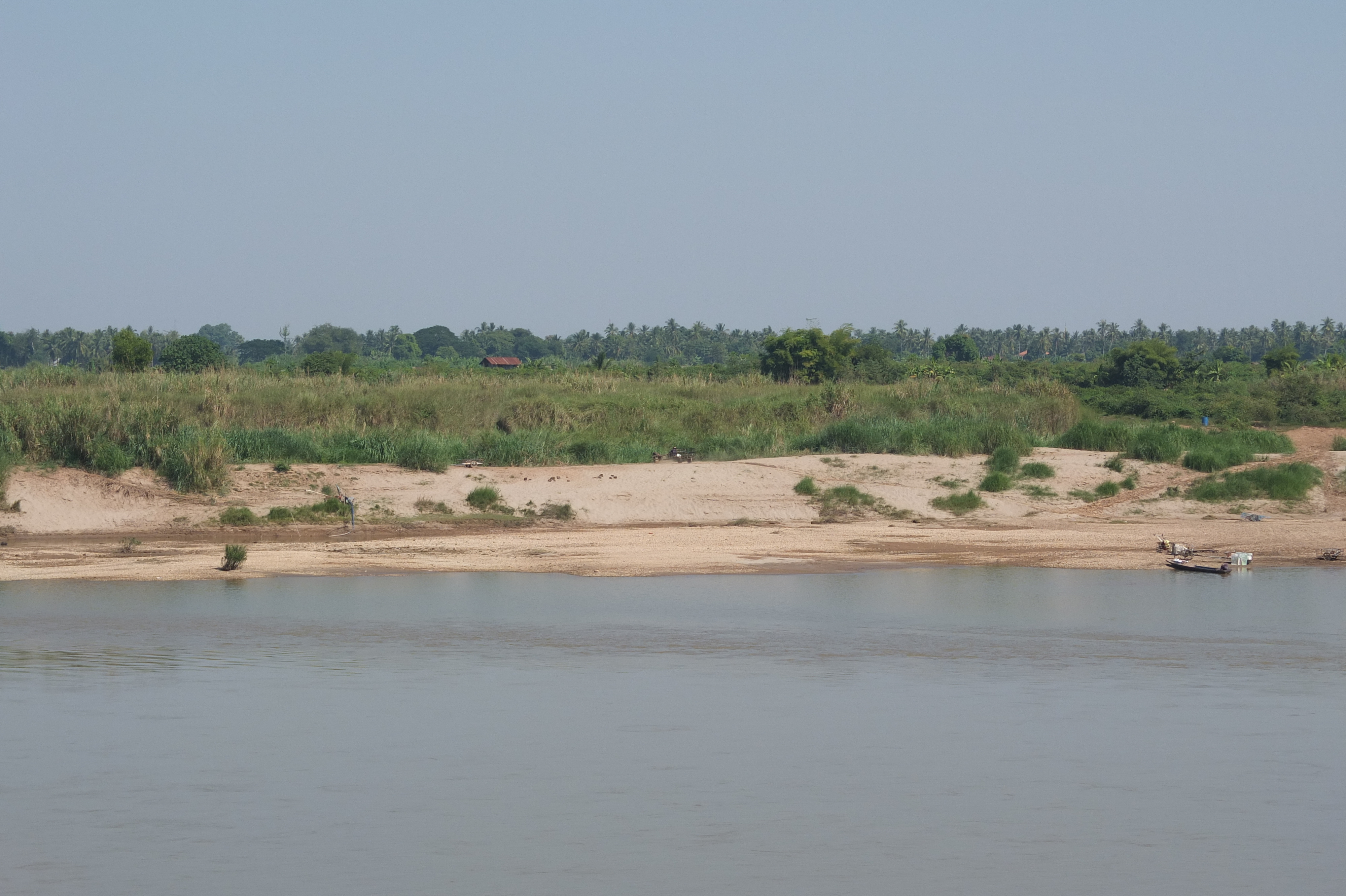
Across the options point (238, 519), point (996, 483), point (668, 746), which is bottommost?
point (668, 746)

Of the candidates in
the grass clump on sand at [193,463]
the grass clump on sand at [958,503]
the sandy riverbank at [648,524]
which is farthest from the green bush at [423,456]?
the grass clump on sand at [958,503]

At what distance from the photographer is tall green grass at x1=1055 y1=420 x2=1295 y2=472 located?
80.7 feet

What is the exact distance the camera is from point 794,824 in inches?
305

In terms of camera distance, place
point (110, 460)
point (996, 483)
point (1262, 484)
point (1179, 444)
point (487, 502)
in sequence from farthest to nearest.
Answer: point (1179, 444)
point (996, 483)
point (1262, 484)
point (487, 502)
point (110, 460)

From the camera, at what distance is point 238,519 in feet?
68.1

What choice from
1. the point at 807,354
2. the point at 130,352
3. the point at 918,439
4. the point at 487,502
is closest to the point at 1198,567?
the point at 918,439

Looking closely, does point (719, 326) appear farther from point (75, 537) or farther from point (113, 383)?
point (75, 537)

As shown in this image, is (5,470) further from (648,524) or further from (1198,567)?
(1198,567)

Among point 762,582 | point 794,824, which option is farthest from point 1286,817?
point 762,582

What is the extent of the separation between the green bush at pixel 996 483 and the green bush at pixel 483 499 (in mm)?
7827

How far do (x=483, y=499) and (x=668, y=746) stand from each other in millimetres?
13268

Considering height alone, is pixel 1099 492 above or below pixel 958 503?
above

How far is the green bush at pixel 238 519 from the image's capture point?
68.0 ft

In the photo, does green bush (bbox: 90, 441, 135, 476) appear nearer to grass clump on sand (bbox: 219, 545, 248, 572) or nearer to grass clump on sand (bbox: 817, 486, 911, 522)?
grass clump on sand (bbox: 219, 545, 248, 572)
